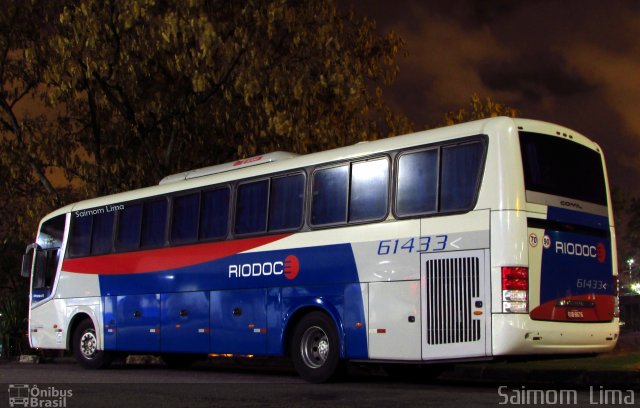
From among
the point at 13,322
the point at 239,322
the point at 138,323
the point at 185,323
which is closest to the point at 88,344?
the point at 138,323

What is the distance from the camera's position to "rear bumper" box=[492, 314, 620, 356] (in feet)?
36.5

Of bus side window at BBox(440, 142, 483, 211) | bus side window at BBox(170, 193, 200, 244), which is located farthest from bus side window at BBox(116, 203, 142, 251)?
bus side window at BBox(440, 142, 483, 211)

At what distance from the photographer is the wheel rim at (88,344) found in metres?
18.8

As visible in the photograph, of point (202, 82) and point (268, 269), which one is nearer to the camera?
point (268, 269)

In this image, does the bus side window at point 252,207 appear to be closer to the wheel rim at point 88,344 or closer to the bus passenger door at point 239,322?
the bus passenger door at point 239,322

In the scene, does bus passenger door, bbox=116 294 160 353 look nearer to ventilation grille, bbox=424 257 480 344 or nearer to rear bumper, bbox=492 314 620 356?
ventilation grille, bbox=424 257 480 344

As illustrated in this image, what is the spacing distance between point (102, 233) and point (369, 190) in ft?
24.8

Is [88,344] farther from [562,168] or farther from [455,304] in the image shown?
[562,168]

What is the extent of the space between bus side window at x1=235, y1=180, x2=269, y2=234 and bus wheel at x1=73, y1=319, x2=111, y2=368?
17.2 feet

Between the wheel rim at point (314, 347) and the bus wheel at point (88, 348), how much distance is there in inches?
254

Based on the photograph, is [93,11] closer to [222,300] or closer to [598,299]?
[222,300]

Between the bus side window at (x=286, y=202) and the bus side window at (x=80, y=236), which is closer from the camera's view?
the bus side window at (x=286, y=202)

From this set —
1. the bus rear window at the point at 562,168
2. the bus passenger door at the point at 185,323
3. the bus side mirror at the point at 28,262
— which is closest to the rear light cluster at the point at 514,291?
the bus rear window at the point at 562,168

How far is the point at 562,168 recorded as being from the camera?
12.3 m
